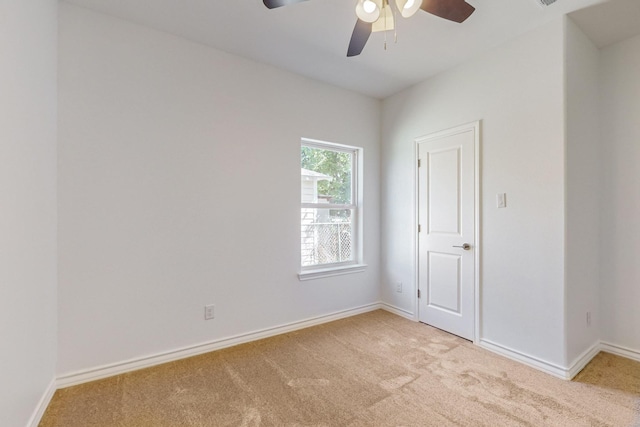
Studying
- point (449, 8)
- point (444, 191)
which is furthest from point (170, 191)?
point (444, 191)

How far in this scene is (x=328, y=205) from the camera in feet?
10.9

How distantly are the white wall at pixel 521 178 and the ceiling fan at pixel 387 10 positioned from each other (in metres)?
0.99

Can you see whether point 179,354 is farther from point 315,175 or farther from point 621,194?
point 621,194

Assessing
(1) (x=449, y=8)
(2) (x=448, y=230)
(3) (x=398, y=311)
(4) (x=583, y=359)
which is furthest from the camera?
(3) (x=398, y=311)

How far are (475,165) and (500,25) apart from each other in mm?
1089

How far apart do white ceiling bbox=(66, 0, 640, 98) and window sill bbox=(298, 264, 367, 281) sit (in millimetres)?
2072

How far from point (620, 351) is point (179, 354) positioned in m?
3.65

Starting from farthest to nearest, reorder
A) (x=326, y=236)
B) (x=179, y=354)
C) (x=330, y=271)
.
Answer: (x=326, y=236) → (x=330, y=271) → (x=179, y=354)

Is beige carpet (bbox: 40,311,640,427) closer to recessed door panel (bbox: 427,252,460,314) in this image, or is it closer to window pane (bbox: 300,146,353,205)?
recessed door panel (bbox: 427,252,460,314)

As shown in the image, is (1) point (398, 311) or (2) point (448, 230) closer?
(2) point (448, 230)

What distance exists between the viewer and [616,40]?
7.95ft

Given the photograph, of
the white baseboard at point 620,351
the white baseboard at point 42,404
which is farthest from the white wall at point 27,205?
the white baseboard at point 620,351

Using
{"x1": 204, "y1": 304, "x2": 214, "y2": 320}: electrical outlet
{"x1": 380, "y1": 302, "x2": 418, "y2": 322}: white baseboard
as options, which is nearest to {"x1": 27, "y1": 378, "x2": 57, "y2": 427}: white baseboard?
{"x1": 204, "y1": 304, "x2": 214, "y2": 320}: electrical outlet

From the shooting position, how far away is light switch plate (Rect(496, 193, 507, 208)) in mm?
2461
